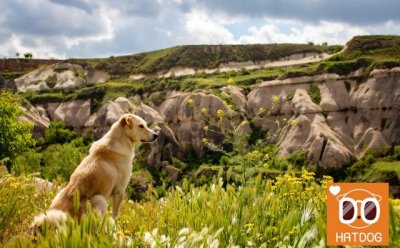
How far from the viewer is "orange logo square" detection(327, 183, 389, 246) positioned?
14.8ft

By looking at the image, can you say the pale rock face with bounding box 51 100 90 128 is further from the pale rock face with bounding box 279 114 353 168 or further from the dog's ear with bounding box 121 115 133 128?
the dog's ear with bounding box 121 115 133 128

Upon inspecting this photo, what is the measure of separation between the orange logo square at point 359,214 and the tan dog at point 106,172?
4.18 m

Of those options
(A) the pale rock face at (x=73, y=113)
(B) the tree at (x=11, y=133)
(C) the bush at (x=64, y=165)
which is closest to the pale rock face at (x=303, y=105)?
(C) the bush at (x=64, y=165)

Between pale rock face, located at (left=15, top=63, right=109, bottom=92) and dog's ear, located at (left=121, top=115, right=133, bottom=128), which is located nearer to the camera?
dog's ear, located at (left=121, top=115, right=133, bottom=128)

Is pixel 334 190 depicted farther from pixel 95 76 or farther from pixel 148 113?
pixel 95 76

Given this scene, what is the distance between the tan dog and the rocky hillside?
4658 centimetres

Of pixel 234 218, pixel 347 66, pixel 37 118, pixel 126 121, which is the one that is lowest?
pixel 37 118

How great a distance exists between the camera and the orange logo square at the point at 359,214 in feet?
14.8

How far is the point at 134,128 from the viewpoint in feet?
32.4

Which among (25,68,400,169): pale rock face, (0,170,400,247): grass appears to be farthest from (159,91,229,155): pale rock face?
(0,170,400,247): grass

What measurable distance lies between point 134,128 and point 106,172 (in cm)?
154

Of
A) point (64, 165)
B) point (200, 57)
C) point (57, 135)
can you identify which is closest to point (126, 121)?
point (64, 165)

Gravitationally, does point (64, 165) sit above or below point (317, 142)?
below

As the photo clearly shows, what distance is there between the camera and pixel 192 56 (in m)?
126
